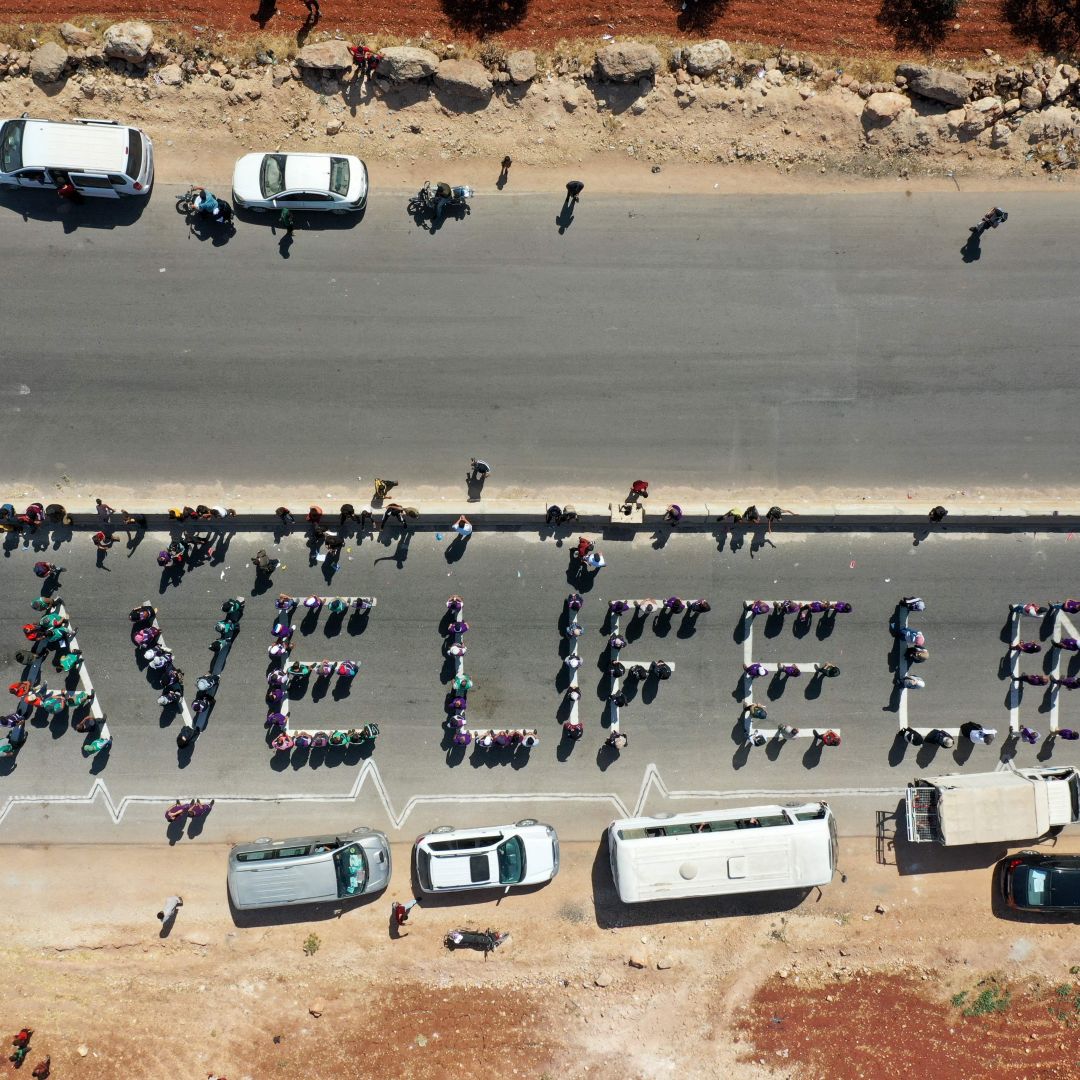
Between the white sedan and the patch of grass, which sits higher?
the white sedan

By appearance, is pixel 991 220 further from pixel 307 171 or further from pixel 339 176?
pixel 307 171

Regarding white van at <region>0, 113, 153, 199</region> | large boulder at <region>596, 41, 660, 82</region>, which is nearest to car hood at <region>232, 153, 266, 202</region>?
white van at <region>0, 113, 153, 199</region>

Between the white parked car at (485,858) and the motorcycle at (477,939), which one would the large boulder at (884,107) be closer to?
the white parked car at (485,858)

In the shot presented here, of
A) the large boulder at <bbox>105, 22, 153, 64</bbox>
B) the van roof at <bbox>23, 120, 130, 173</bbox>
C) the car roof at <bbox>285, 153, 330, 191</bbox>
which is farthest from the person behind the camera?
the large boulder at <bbox>105, 22, 153, 64</bbox>

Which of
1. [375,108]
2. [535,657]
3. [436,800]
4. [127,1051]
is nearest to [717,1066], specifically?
[436,800]

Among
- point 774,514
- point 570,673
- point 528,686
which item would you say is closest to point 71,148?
point 528,686

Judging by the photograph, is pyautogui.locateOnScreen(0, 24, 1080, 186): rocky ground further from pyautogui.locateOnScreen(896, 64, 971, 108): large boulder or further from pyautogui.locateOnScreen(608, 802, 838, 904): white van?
pyautogui.locateOnScreen(608, 802, 838, 904): white van

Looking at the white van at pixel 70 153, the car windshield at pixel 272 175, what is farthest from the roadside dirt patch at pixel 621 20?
the car windshield at pixel 272 175
